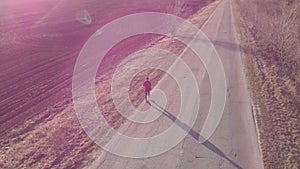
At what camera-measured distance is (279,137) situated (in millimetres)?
11117

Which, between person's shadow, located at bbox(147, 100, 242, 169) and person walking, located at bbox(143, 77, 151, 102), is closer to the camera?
person's shadow, located at bbox(147, 100, 242, 169)

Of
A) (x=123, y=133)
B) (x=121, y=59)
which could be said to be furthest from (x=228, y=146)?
(x=121, y=59)

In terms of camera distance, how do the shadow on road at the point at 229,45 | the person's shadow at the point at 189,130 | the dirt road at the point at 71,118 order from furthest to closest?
the shadow on road at the point at 229,45 → the person's shadow at the point at 189,130 → the dirt road at the point at 71,118

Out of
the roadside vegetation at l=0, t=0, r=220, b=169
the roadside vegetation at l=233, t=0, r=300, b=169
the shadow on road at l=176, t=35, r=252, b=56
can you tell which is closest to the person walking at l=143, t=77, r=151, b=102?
the roadside vegetation at l=0, t=0, r=220, b=169

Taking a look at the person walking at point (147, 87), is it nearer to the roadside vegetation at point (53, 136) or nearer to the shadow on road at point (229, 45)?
the roadside vegetation at point (53, 136)

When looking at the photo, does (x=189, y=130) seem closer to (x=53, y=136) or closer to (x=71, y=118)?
(x=71, y=118)

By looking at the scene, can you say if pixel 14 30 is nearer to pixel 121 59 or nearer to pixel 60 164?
pixel 121 59

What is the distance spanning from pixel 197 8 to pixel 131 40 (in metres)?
30.2

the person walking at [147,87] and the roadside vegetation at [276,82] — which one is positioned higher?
the person walking at [147,87]

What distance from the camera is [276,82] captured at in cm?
1672

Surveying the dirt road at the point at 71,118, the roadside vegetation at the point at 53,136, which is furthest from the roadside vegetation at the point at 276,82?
the roadside vegetation at the point at 53,136

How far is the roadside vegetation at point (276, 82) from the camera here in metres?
10.5

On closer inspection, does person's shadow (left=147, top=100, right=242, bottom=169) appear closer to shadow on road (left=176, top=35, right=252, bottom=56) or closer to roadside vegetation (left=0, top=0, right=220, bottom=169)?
roadside vegetation (left=0, top=0, right=220, bottom=169)

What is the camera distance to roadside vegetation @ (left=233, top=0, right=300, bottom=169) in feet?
34.4
